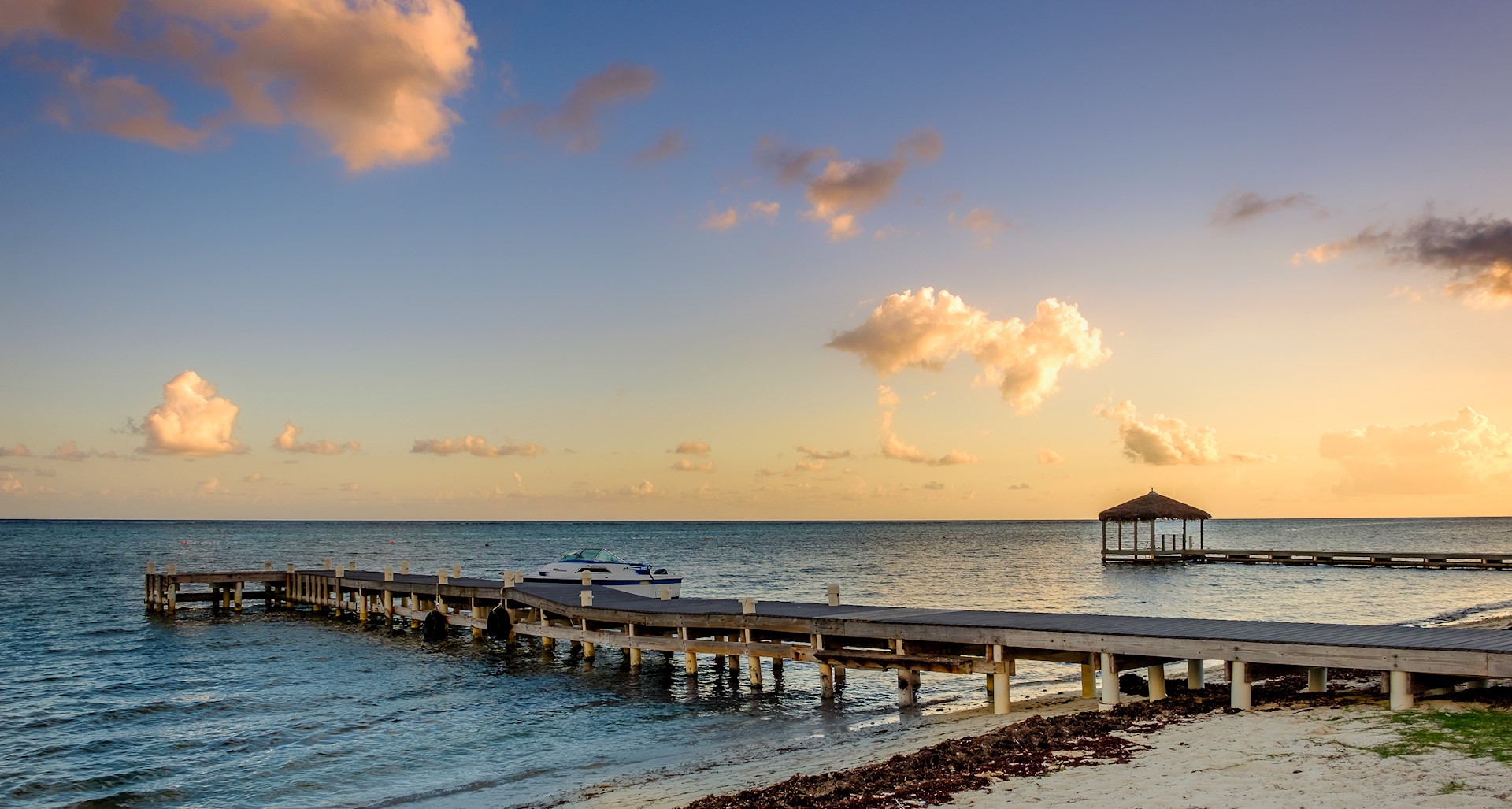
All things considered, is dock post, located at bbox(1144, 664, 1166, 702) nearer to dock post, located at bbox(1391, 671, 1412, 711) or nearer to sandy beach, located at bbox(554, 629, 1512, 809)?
sandy beach, located at bbox(554, 629, 1512, 809)

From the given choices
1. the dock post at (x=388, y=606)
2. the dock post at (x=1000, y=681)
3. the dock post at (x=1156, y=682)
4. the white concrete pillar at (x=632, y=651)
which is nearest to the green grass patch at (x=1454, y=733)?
the dock post at (x=1156, y=682)

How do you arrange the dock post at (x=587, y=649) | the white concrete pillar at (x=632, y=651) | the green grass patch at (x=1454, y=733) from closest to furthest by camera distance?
the green grass patch at (x=1454, y=733) < the white concrete pillar at (x=632, y=651) < the dock post at (x=587, y=649)

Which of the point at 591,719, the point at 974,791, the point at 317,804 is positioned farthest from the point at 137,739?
the point at 974,791

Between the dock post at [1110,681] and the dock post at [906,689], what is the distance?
13.4ft

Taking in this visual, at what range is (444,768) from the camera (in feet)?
53.3

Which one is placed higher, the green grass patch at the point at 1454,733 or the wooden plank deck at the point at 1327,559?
the green grass patch at the point at 1454,733

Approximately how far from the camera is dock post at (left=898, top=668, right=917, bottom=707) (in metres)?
19.2

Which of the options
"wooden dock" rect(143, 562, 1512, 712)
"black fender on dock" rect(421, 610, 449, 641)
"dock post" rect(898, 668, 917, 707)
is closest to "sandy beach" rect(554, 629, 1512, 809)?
"wooden dock" rect(143, 562, 1512, 712)

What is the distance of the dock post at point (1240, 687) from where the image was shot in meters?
14.0

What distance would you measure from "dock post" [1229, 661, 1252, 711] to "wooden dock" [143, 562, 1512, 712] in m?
0.02

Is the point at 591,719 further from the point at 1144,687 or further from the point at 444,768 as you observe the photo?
the point at 1144,687

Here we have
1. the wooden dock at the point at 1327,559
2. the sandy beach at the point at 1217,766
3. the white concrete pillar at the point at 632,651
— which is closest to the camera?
the sandy beach at the point at 1217,766

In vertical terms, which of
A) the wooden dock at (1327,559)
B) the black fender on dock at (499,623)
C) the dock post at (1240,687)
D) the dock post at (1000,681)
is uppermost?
the dock post at (1240,687)

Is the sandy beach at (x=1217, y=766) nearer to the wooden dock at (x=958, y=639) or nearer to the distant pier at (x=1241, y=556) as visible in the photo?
the wooden dock at (x=958, y=639)
